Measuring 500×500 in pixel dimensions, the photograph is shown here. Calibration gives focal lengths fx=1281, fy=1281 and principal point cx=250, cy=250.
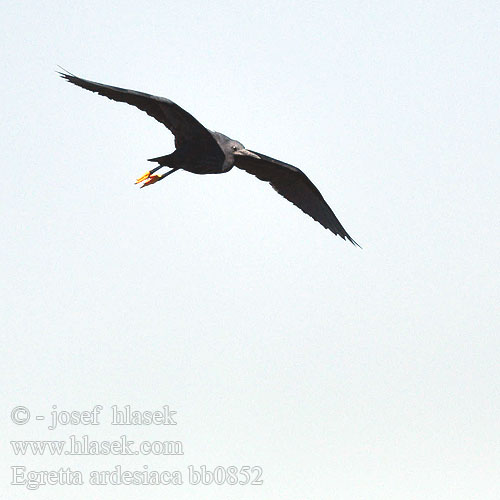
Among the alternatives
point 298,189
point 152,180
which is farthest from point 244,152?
point 298,189

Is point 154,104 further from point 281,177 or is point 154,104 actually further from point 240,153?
point 281,177

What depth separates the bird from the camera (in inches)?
851

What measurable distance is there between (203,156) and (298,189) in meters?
3.94

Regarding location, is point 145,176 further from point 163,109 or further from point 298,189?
point 298,189

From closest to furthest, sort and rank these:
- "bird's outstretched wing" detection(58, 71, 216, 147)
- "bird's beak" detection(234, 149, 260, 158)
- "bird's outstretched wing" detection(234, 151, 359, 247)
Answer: "bird's outstretched wing" detection(58, 71, 216, 147)
"bird's beak" detection(234, 149, 260, 158)
"bird's outstretched wing" detection(234, 151, 359, 247)

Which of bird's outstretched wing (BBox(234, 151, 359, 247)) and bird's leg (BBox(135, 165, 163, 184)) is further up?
bird's outstretched wing (BBox(234, 151, 359, 247))

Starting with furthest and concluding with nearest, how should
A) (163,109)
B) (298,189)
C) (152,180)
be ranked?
(298,189) < (152,180) < (163,109)

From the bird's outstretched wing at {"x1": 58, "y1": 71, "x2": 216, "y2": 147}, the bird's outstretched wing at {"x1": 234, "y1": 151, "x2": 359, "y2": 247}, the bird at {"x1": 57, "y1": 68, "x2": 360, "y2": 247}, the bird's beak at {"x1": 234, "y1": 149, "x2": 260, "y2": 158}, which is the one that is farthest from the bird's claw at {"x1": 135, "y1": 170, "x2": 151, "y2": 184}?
the bird's outstretched wing at {"x1": 234, "y1": 151, "x2": 359, "y2": 247}

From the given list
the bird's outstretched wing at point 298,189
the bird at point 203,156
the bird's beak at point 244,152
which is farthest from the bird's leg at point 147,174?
the bird's outstretched wing at point 298,189

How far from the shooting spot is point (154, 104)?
22031 millimetres

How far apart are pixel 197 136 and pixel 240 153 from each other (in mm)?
1185

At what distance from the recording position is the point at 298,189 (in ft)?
87.4

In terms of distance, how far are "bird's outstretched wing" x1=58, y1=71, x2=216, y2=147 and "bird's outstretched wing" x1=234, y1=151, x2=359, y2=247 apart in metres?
3.04

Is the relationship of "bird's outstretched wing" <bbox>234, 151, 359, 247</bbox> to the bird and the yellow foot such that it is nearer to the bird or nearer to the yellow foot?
the bird
